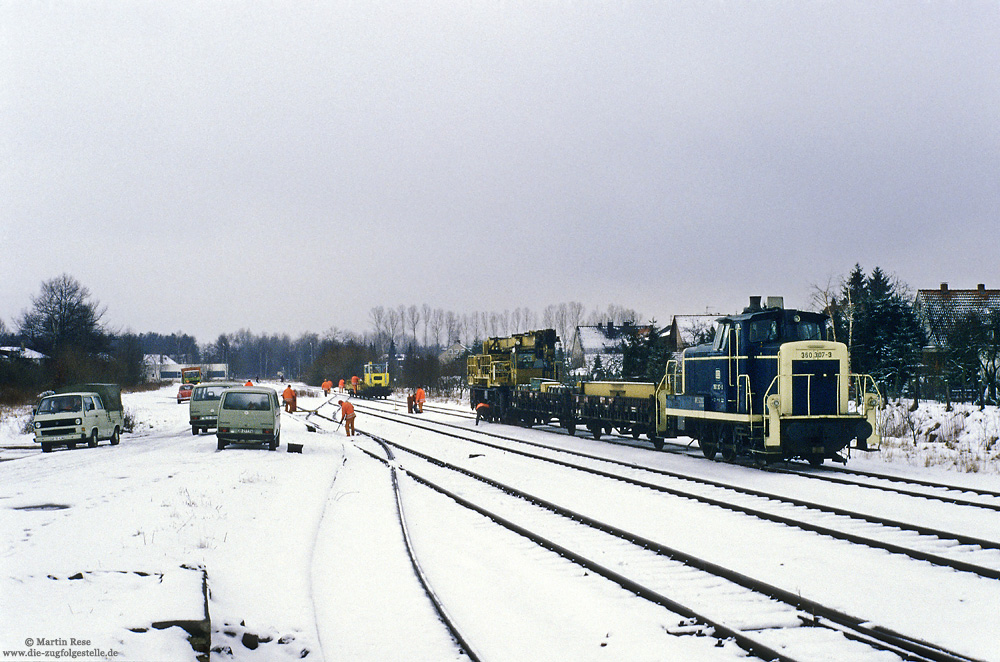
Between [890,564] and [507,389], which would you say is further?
[507,389]

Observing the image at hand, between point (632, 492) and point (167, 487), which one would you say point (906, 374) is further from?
point (167, 487)

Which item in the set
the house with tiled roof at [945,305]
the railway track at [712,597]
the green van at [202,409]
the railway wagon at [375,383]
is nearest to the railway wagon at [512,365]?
the green van at [202,409]

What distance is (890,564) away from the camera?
8.63m

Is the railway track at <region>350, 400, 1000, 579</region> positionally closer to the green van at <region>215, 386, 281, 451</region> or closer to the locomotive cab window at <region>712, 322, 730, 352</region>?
the locomotive cab window at <region>712, 322, 730, 352</region>

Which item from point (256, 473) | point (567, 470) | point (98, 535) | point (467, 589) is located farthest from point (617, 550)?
point (256, 473)

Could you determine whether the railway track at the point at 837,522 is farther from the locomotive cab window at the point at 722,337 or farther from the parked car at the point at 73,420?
the parked car at the point at 73,420

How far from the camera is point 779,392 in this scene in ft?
54.1

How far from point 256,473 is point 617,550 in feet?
33.2

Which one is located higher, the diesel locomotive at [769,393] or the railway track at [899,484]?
the diesel locomotive at [769,393]

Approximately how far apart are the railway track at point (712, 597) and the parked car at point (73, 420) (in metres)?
18.5

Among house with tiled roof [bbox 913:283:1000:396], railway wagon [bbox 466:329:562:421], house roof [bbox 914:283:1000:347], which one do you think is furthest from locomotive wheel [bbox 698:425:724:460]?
house roof [bbox 914:283:1000:347]

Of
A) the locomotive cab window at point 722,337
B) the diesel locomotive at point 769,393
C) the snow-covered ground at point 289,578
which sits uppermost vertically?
the locomotive cab window at point 722,337

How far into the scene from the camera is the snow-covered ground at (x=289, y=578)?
5.98m

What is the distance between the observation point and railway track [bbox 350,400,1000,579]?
884 centimetres
